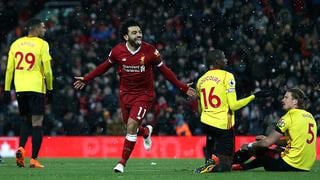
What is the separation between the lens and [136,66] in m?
11.3

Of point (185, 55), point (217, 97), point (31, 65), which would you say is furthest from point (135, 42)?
point (185, 55)

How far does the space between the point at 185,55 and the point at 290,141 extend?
11.8m

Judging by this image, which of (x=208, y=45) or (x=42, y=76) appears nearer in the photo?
(x=42, y=76)

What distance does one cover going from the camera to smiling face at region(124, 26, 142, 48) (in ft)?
Result: 36.8

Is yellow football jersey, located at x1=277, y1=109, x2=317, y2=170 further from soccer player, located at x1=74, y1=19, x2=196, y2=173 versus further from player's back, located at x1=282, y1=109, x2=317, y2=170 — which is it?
soccer player, located at x1=74, y1=19, x2=196, y2=173

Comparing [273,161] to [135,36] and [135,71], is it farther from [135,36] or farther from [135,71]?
[135,36]

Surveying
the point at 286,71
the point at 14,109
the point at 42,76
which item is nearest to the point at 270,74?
the point at 286,71

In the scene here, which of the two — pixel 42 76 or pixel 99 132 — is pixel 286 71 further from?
pixel 42 76

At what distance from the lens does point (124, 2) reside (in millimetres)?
24844

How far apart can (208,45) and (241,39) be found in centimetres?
93

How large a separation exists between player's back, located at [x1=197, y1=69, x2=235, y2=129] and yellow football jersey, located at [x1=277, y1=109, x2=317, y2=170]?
793mm

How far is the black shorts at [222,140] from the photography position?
1096cm

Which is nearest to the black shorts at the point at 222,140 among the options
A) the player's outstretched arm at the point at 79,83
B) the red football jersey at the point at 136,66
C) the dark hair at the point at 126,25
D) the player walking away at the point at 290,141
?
the player walking away at the point at 290,141

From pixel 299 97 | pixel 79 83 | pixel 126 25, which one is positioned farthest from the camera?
pixel 79 83
